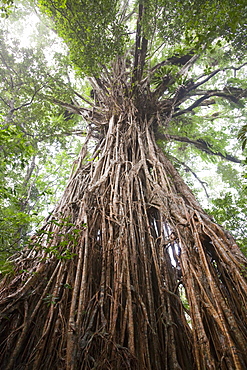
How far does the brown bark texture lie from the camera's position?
1.31m

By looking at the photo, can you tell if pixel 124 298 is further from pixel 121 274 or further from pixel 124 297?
pixel 121 274

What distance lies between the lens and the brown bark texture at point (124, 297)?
131cm

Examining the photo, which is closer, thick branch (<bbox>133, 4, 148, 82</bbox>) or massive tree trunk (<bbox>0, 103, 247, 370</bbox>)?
massive tree trunk (<bbox>0, 103, 247, 370</bbox>)

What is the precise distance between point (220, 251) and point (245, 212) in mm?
2455

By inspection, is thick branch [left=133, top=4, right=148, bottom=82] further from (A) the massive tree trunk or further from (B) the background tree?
(A) the massive tree trunk

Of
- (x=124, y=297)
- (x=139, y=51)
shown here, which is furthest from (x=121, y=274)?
(x=139, y=51)

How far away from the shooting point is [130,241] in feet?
6.71

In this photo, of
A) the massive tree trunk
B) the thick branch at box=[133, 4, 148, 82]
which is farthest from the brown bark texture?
the thick branch at box=[133, 4, 148, 82]

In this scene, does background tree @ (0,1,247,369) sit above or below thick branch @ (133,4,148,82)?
below

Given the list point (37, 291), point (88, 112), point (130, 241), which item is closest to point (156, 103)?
point (88, 112)

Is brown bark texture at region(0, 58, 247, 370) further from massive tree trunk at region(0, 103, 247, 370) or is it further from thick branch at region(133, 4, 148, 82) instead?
thick branch at region(133, 4, 148, 82)

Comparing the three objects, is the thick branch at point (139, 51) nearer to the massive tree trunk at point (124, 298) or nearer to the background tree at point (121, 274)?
the background tree at point (121, 274)

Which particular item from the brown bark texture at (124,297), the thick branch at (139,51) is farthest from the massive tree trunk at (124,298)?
the thick branch at (139,51)

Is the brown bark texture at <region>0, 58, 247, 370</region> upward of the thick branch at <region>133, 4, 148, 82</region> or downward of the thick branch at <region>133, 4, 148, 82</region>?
downward
